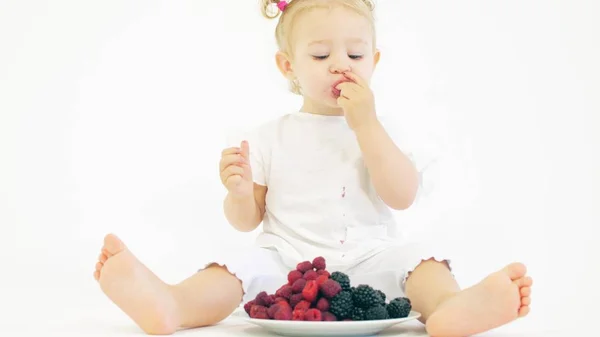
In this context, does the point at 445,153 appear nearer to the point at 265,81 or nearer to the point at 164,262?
the point at 265,81

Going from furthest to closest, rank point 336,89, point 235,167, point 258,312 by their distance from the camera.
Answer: point 336,89 → point 235,167 → point 258,312

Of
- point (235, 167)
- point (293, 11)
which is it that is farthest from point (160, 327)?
point (293, 11)

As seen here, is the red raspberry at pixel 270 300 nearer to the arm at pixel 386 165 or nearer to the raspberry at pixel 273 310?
the raspberry at pixel 273 310

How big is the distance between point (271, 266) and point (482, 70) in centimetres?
137

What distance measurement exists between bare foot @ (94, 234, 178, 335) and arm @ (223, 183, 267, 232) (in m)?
0.40

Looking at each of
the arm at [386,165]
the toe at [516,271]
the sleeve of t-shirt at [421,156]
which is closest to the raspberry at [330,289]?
the toe at [516,271]

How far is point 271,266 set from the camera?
2.01 metres

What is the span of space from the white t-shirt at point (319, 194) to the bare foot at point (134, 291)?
1.38 ft

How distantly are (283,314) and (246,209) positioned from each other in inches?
20.6

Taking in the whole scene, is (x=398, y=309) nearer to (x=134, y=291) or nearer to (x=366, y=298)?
(x=366, y=298)

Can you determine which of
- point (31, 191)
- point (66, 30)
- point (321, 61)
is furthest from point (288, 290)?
point (66, 30)

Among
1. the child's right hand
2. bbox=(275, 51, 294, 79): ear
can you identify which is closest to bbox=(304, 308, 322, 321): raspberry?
the child's right hand

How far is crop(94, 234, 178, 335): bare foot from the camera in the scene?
168 cm

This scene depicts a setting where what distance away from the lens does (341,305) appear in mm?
1603
